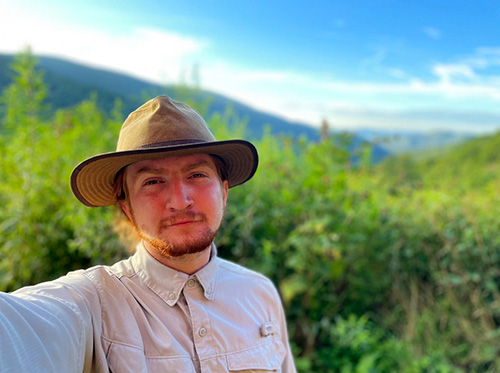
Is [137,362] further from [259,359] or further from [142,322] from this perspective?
[259,359]

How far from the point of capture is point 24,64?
321 centimetres

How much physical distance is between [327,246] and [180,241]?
2108mm

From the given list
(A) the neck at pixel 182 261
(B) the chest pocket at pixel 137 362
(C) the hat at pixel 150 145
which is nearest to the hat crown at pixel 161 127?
(C) the hat at pixel 150 145

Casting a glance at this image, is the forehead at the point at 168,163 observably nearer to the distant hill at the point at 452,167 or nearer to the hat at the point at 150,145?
the hat at the point at 150,145

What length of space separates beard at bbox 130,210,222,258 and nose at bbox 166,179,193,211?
0.03 meters

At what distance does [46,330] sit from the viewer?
95 cm

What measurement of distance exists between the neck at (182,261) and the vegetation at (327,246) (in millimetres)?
1993

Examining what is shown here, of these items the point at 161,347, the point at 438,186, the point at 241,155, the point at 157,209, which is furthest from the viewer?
the point at 438,186

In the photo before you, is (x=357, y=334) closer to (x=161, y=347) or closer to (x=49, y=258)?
(x=161, y=347)

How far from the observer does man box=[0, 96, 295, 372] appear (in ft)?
3.74

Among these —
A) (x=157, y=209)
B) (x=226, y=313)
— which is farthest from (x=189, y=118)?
(x=226, y=313)

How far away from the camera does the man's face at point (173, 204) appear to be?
133 centimetres

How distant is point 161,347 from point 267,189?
266 centimetres

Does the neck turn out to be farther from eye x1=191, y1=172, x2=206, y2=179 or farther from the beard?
eye x1=191, y1=172, x2=206, y2=179
